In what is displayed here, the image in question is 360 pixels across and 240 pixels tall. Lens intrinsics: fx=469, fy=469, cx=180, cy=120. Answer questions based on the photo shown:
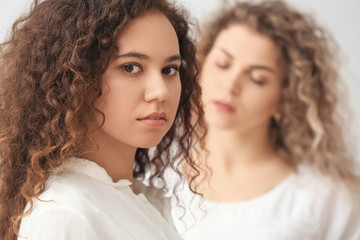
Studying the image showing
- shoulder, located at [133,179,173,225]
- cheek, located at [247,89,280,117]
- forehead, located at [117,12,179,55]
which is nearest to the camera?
forehead, located at [117,12,179,55]

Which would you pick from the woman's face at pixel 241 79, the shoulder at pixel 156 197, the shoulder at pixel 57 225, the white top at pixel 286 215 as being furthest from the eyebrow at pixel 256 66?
the shoulder at pixel 57 225

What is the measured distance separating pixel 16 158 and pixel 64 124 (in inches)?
4.5

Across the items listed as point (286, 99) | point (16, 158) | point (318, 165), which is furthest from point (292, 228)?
point (16, 158)

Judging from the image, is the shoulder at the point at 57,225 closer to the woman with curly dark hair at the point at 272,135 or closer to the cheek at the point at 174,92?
the cheek at the point at 174,92

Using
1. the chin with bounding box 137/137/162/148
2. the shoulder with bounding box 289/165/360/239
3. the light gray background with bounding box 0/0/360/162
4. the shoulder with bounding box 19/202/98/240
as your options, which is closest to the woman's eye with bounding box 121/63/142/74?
the chin with bounding box 137/137/162/148

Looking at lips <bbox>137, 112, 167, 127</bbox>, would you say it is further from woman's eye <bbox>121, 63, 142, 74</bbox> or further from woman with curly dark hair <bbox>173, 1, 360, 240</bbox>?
woman with curly dark hair <bbox>173, 1, 360, 240</bbox>

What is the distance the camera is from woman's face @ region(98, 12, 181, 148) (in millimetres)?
830

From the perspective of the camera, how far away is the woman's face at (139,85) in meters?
0.83

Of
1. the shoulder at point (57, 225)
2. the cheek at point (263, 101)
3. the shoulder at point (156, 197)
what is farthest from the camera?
the cheek at point (263, 101)

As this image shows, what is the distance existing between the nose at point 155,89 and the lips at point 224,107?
3.01 feet

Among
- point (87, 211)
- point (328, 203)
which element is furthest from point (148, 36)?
point (328, 203)

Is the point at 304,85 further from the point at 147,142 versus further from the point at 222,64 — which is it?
the point at 147,142

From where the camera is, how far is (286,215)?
1.63 metres

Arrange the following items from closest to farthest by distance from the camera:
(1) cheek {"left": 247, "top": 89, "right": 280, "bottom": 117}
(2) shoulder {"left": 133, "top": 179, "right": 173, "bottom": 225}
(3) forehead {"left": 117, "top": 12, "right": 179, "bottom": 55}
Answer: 1. (3) forehead {"left": 117, "top": 12, "right": 179, "bottom": 55}
2. (2) shoulder {"left": 133, "top": 179, "right": 173, "bottom": 225}
3. (1) cheek {"left": 247, "top": 89, "right": 280, "bottom": 117}
